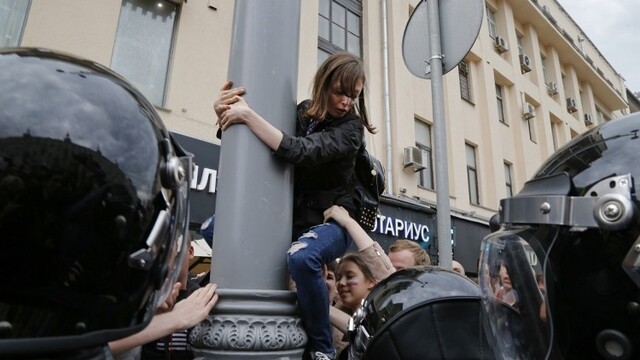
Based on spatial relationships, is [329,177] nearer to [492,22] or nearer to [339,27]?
[339,27]

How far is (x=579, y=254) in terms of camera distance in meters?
0.99

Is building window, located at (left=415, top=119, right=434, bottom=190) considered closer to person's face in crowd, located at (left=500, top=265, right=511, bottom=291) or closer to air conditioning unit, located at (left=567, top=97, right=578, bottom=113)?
person's face in crowd, located at (left=500, top=265, right=511, bottom=291)

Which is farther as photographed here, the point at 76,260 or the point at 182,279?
the point at 182,279

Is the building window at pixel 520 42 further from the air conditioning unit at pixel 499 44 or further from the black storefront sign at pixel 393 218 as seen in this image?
the black storefront sign at pixel 393 218

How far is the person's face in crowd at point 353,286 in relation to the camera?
2.52m

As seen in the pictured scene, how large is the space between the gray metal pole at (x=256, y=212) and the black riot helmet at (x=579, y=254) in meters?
0.61

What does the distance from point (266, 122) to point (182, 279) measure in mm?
1010

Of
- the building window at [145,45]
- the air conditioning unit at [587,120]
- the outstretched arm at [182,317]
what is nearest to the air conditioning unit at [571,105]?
the air conditioning unit at [587,120]

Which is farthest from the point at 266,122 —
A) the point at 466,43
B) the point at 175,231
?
the point at 466,43

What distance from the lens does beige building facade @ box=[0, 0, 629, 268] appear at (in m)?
5.90

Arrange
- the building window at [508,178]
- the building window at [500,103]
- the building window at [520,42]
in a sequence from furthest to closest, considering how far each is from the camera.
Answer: the building window at [520,42], the building window at [500,103], the building window at [508,178]

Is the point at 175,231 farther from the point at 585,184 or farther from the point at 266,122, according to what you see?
the point at 585,184

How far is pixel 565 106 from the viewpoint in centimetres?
1603

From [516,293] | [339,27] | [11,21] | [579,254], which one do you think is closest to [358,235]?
[516,293]
